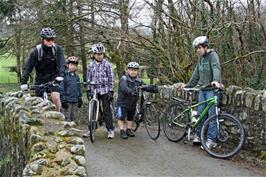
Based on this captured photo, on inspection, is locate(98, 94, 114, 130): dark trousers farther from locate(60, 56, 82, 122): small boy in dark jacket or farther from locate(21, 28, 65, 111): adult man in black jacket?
locate(21, 28, 65, 111): adult man in black jacket

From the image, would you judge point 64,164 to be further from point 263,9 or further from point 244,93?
point 263,9

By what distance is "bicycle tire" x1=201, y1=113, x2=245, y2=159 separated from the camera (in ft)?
25.1

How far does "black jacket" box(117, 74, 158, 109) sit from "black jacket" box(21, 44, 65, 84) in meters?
1.55

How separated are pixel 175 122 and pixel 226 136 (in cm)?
144

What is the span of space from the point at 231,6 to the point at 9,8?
495 inches

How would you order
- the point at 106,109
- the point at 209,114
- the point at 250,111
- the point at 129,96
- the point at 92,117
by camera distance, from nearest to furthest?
the point at 250,111 < the point at 209,114 < the point at 92,117 < the point at 106,109 < the point at 129,96

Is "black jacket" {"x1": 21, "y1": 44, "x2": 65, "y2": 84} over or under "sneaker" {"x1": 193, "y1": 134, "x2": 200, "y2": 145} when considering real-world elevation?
over

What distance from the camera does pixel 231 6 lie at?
12750 millimetres

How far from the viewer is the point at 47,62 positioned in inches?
327

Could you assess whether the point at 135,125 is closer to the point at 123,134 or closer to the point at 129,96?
the point at 123,134

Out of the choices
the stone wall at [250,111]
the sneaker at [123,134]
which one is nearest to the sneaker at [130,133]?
the sneaker at [123,134]

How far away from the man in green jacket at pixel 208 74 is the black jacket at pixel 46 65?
2397 mm

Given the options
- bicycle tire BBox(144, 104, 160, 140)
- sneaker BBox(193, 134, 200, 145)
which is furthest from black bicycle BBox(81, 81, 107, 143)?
sneaker BBox(193, 134, 200, 145)

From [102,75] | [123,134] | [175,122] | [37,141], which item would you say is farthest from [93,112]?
[37,141]
